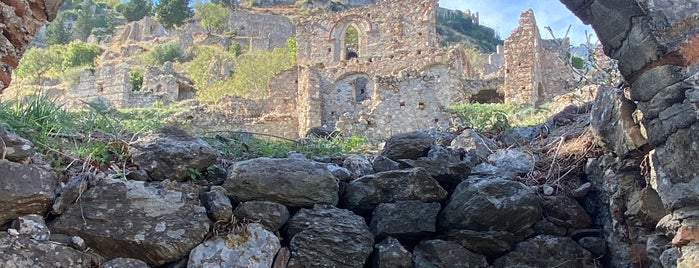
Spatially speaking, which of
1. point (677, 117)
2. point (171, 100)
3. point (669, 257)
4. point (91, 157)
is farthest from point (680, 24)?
point (171, 100)

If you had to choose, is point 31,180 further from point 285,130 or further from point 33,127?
point 285,130

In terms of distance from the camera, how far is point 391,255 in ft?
15.1

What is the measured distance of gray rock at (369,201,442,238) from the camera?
478cm

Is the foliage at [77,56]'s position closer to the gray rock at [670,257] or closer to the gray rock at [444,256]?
the gray rock at [444,256]

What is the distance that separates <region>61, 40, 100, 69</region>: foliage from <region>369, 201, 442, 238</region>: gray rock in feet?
115

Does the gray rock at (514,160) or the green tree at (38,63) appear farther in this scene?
Answer: the green tree at (38,63)

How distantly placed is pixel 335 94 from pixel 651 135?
18.2 meters

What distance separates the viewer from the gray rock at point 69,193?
418cm

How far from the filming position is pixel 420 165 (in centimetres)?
518

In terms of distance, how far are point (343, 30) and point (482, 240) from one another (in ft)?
74.7

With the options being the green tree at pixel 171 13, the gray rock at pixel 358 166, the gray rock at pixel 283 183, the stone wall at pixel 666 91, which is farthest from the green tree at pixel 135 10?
the stone wall at pixel 666 91

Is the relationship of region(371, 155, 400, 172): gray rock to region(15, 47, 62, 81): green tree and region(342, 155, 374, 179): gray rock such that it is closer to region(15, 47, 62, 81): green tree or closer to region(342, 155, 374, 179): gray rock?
region(342, 155, 374, 179): gray rock

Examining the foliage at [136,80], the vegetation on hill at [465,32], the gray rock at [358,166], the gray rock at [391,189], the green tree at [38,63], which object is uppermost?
the vegetation on hill at [465,32]

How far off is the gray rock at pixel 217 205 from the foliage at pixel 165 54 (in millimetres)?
34768
